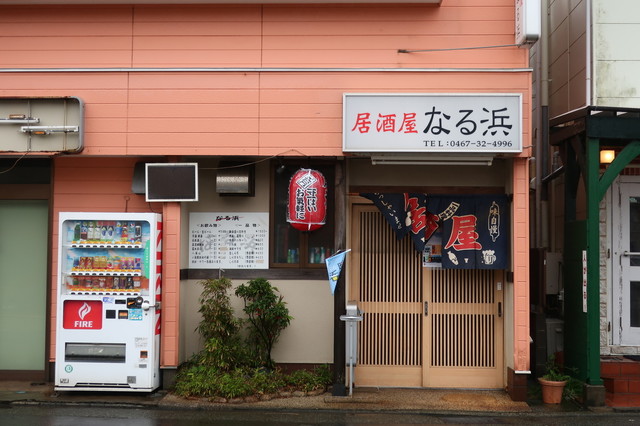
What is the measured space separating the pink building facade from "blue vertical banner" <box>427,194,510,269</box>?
0.17 metres

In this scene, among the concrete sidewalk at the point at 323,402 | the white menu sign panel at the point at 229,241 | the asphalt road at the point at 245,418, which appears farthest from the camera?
the white menu sign panel at the point at 229,241

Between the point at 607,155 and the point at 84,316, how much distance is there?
8.51m

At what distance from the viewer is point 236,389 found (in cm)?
994

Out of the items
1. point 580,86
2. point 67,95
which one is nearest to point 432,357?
point 580,86

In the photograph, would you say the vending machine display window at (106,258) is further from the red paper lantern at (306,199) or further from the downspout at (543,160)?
the downspout at (543,160)

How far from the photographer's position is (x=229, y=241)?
1122cm

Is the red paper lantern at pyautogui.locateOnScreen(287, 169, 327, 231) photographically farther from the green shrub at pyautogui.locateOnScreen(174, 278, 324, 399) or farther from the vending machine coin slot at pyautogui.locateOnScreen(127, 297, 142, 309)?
the vending machine coin slot at pyautogui.locateOnScreen(127, 297, 142, 309)

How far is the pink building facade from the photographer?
407 inches

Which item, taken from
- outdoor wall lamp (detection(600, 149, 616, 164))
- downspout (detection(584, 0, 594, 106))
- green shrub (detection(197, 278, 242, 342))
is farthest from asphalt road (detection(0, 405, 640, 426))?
downspout (detection(584, 0, 594, 106))

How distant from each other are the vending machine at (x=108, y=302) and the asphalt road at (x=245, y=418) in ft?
1.80

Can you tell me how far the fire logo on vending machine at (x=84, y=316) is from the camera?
10203 millimetres

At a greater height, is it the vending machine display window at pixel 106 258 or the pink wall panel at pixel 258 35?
the pink wall panel at pixel 258 35

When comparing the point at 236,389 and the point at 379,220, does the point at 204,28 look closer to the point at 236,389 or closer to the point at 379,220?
the point at 379,220

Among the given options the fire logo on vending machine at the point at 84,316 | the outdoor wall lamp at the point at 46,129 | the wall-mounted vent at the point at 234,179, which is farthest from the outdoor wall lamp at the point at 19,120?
the wall-mounted vent at the point at 234,179
